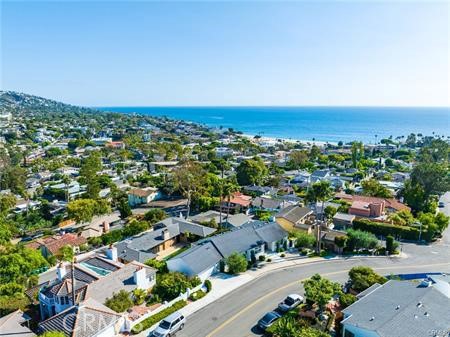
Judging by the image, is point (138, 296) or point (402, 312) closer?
point (402, 312)

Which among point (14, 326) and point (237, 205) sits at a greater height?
point (14, 326)

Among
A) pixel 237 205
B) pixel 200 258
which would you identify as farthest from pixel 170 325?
pixel 237 205

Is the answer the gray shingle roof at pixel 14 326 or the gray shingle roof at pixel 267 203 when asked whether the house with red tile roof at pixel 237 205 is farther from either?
the gray shingle roof at pixel 14 326

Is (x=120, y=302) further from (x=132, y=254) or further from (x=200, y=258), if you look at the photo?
(x=132, y=254)

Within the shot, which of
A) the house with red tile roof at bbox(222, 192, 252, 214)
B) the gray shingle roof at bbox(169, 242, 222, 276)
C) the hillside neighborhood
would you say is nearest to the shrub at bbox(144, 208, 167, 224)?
the hillside neighborhood

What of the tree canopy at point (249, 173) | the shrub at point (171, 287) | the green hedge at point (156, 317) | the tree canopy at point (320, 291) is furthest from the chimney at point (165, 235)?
the tree canopy at point (249, 173)

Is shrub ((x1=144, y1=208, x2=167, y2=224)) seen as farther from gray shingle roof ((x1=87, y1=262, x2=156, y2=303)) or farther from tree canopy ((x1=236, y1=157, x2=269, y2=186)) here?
tree canopy ((x1=236, y1=157, x2=269, y2=186))
